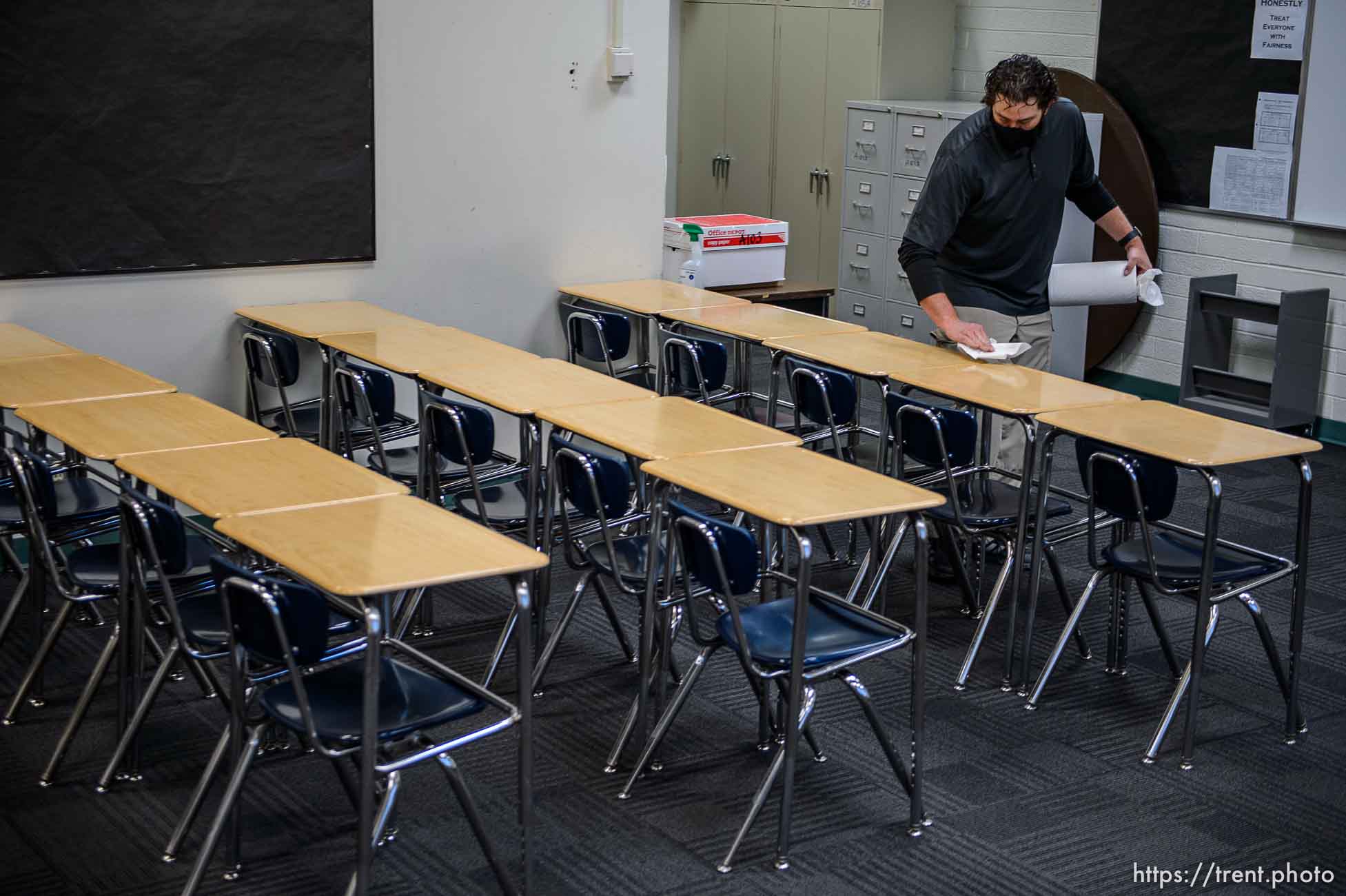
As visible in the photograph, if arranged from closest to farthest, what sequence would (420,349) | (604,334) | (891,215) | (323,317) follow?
(420,349)
(323,317)
(604,334)
(891,215)

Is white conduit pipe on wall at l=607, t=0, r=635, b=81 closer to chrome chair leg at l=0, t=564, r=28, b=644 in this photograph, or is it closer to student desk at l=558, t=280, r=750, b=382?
student desk at l=558, t=280, r=750, b=382

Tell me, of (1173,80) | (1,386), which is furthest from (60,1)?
(1173,80)

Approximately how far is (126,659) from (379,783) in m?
0.65

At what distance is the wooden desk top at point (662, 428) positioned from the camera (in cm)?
354

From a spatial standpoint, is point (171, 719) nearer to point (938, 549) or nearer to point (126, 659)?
point (126, 659)

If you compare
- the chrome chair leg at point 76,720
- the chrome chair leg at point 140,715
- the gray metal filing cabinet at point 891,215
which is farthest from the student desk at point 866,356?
the gray metal filing cabinet at point 891,215

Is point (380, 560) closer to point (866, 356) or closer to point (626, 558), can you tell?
point (626, 558)

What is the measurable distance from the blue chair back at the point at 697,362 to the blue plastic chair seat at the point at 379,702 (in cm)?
210

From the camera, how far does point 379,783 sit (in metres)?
3.27

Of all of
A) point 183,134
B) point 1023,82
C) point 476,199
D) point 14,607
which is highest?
point 1023,82

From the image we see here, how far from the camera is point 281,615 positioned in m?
2.56

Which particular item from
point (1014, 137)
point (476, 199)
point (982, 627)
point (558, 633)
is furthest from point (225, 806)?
point (476, 199)

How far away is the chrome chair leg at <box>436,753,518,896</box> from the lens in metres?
2.75

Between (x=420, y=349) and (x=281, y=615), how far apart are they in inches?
87.3
